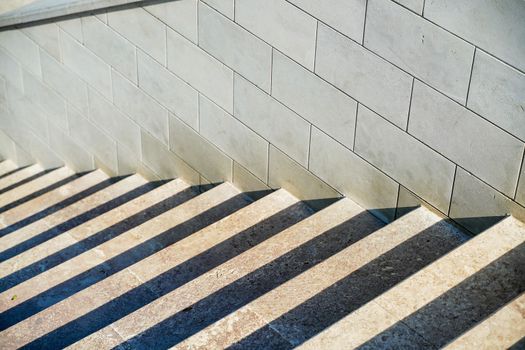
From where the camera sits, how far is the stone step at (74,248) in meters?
6.84

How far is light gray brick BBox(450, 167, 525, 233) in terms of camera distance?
574cm

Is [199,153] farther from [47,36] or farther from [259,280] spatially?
[47,36]

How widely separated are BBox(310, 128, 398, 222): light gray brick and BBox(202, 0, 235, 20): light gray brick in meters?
1.28

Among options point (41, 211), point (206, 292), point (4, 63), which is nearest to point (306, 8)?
point (206, 292)

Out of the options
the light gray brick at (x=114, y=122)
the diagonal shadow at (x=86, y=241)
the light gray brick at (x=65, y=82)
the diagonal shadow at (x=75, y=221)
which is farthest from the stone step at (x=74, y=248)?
the light gray brick at (x=65, y=82)

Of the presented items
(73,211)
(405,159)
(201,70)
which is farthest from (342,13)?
(73,211)

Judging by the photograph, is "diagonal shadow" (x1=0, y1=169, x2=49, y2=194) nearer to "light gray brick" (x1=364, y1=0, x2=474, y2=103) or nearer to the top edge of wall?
the top edge of wall

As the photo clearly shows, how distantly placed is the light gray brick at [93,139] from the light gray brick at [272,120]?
2.52 meters

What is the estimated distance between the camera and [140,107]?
28.6 ft

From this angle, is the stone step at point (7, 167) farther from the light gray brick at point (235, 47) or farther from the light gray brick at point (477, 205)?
the light gray brick at point (477, 205)

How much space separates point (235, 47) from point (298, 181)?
1314mm

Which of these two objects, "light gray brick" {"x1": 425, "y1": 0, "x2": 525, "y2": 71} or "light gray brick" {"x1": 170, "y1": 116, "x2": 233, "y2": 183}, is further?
"light gray brick" {"x1": 170, "y1": 116, "x2": 233, "y2": 183}

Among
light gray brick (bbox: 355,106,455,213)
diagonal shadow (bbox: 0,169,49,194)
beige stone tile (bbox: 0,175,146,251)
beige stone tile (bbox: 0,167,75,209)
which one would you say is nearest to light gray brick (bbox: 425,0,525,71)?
light gray brick (bbox: 355,106,455,213)

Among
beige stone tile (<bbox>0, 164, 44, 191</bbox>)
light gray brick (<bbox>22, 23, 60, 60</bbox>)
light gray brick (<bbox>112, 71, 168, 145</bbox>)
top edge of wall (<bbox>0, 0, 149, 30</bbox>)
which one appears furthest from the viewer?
beige stone tile (<bbox>0, 164, 44, 191</bbox>)
